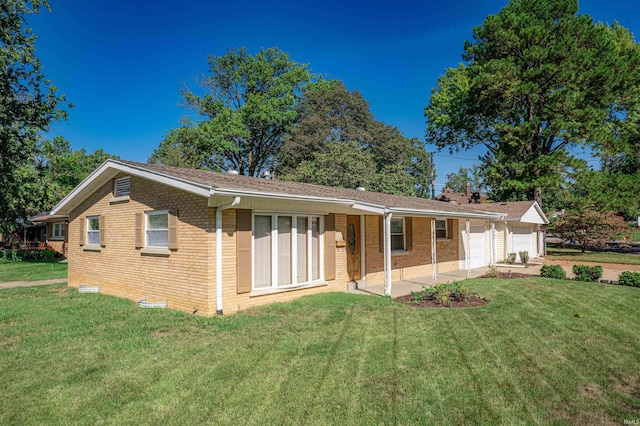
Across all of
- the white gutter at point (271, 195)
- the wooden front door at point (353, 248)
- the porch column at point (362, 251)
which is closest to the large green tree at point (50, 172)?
the white gutter at point (271, 195)

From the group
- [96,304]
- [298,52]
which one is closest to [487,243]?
[96,304]

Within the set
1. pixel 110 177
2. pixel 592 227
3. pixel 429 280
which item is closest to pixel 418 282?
pixel 429 280

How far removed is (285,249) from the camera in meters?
9.12

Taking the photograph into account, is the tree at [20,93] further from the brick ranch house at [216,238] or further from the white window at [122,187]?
the white window at [122,187]

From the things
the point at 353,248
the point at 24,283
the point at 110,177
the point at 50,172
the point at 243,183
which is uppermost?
the point at 50,172

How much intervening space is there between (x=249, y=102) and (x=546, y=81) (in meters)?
24.9

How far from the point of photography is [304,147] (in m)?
31.7

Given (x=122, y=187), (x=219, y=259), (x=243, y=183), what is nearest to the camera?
(x=219, y=259)

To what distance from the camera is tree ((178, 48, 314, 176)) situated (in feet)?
113

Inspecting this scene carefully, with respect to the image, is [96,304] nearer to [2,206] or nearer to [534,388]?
[534,388]

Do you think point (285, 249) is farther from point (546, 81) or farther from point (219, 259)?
point (546, 81)

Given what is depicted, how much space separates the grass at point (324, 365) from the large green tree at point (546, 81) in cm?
2054

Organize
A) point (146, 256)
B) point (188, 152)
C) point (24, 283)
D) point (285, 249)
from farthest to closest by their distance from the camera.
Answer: point (188, 152), point (24, 283), point (146, 256), point (285, 249)

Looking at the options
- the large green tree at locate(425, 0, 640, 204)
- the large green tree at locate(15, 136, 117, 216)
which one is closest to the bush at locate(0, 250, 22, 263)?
the large green tree at locate(15, 136, 117, 216)
